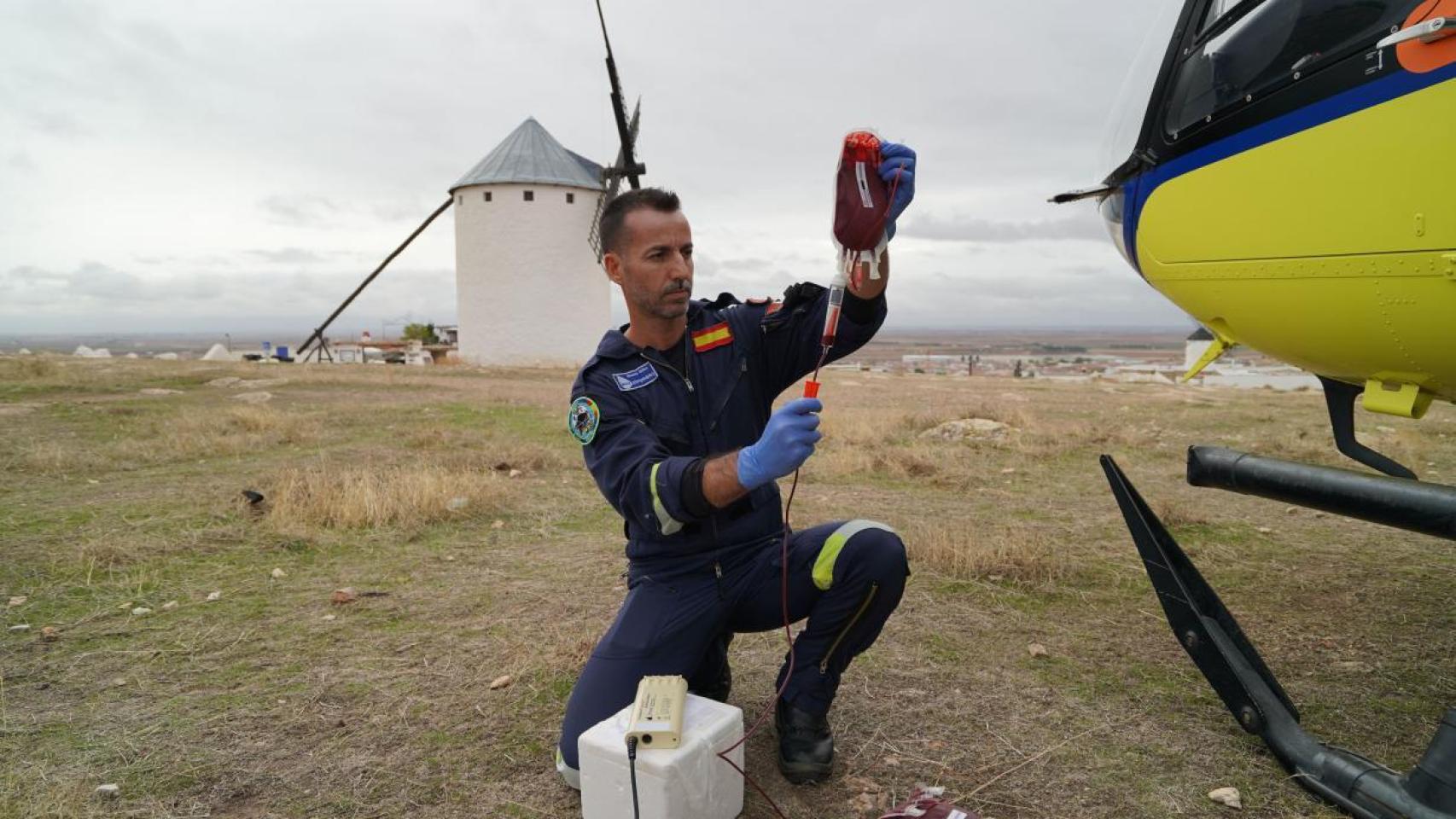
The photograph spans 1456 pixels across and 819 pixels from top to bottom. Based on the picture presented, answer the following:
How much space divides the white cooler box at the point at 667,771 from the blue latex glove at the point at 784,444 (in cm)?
73

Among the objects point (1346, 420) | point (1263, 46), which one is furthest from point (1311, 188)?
point (1346, 420)

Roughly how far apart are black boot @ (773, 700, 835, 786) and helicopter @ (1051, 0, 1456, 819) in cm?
138

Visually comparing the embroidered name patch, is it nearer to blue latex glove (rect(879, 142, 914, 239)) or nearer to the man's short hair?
the man's short hair

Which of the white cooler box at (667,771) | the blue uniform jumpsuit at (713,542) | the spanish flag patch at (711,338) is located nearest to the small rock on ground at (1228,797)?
the blue uniform jumpsuit at (713,542)

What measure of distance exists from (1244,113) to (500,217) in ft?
103

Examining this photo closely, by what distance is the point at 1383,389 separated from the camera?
3.00m

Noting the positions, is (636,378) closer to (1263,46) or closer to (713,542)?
(713,542)

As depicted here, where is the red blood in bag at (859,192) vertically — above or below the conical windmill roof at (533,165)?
below

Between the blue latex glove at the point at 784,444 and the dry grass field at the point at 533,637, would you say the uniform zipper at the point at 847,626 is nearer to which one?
the dry grass field at the point at 533,637

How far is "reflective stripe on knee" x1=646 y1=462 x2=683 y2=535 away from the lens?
2627mm

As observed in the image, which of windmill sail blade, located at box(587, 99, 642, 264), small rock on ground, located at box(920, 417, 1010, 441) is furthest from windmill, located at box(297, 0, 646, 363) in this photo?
small rock on ground, located at box(920, 417, 1010, 441)

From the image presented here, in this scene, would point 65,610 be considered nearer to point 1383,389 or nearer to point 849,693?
point 849,693

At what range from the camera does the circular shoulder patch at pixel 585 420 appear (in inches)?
111

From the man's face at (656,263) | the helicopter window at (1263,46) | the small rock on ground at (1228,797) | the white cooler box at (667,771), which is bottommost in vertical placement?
the small rock on ground at (1228,797)
